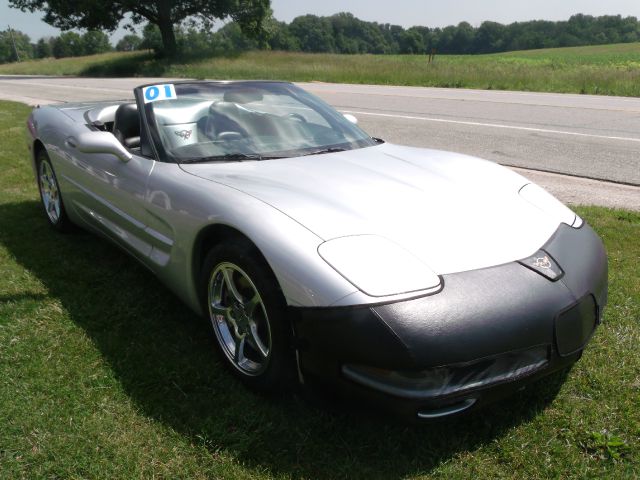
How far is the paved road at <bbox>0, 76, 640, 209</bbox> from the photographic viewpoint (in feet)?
20.8

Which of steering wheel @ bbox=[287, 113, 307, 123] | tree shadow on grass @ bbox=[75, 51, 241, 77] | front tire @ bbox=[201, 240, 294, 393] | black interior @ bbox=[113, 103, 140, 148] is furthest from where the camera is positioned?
tree shadow on grass @ bbox=[75, 51, 241, 77]

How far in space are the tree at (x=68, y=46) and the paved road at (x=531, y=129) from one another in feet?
343

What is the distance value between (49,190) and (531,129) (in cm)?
757

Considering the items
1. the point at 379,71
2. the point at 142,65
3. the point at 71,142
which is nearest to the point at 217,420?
the point at 71,142

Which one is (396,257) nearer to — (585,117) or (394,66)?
(585,117)

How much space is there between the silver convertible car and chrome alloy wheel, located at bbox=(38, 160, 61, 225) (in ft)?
3.15

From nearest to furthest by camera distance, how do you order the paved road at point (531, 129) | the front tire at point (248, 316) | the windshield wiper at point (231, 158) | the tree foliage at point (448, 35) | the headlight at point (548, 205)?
the front tire at point (248, 316) → the headlight at point (548, 205) → the windshield wiper at point (231, 158) → the paved road at point (531, 129) → the tree foliage at point (448, 35)

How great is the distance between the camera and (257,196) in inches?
94.2

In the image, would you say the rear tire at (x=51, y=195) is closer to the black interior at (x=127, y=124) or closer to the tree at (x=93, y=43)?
the black interior at (x=127, y=124)

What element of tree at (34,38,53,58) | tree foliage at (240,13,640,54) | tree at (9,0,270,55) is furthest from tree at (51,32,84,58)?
tree at (9,0,270,55)

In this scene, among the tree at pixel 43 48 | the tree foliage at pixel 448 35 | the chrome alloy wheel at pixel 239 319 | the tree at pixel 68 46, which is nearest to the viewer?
the chrome alloy wheel at pixel 239 319

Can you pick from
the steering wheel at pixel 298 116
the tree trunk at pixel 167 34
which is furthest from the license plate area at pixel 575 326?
the tree trunk at pixel 167 34

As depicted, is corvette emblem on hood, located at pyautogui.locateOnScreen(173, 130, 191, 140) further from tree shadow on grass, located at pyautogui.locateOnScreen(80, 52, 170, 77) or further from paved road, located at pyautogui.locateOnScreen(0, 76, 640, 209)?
tree shadow on grass, located at pyautogui.locateOnScreen(80, 52, 170, 77)

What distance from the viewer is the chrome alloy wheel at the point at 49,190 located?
438cm
